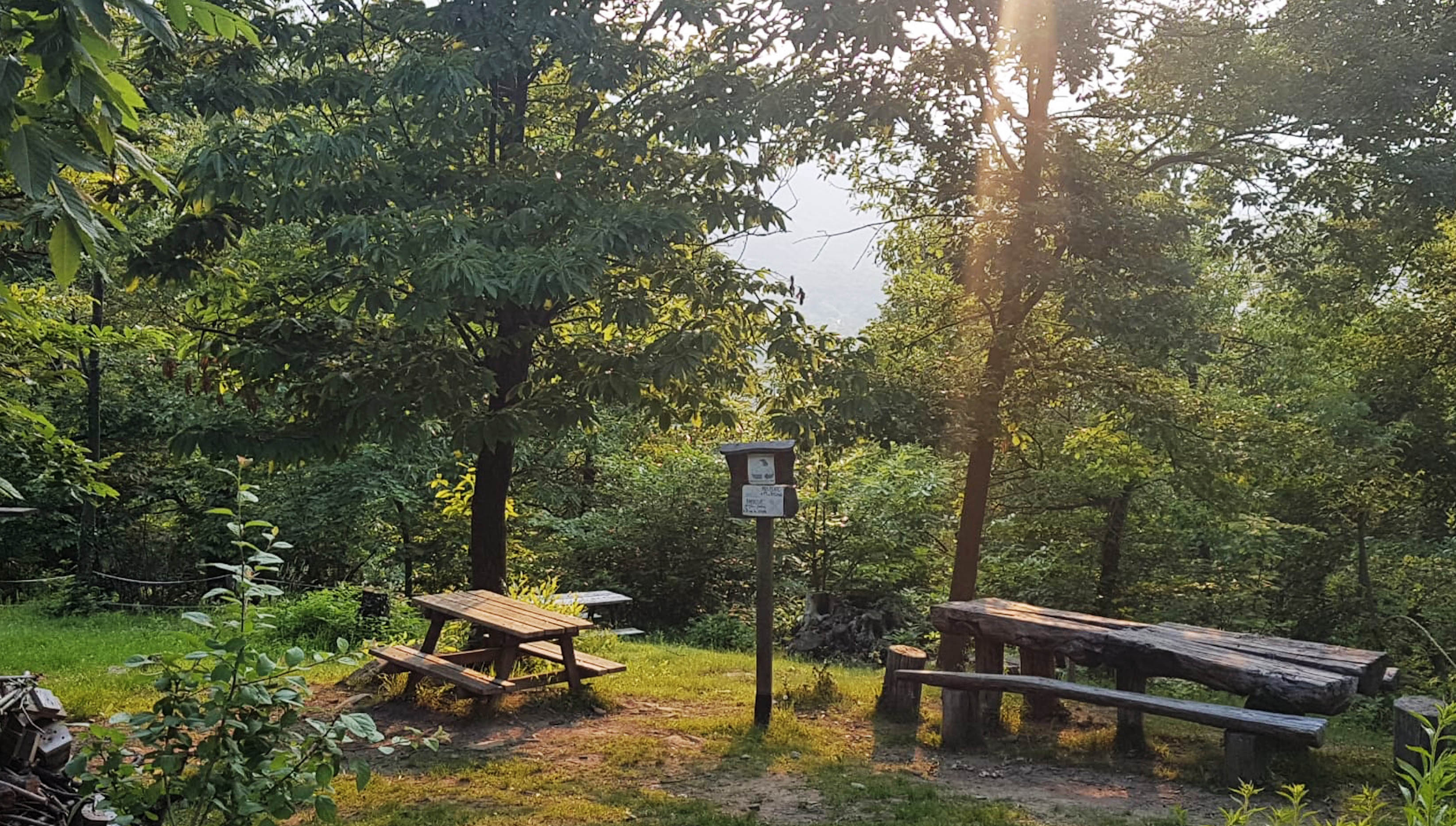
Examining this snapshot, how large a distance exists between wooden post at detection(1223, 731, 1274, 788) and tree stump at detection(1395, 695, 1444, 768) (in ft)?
2.18

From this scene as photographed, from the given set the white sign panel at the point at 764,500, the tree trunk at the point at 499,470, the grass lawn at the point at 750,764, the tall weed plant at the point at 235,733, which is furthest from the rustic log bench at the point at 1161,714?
the tall weed plant at the point at 235,733

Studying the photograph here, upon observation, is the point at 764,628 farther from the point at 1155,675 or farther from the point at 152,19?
the point at 152,19

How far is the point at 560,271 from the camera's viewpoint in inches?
238

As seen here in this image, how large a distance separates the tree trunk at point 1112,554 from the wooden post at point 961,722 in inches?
235

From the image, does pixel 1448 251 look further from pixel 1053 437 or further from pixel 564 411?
pixel 564 411

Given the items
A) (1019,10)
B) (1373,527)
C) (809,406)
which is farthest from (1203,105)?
(1373,527)

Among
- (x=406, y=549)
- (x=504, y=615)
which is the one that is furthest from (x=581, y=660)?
(x=406, y=549)

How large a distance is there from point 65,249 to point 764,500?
5.51m

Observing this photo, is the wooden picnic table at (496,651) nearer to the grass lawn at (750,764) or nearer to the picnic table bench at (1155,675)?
the grass lawn at (750,764)

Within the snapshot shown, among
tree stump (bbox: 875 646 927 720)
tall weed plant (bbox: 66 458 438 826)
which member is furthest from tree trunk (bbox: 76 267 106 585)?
tall weed plant (bbox: 66 458 438 826)

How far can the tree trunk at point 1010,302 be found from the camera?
728 cm

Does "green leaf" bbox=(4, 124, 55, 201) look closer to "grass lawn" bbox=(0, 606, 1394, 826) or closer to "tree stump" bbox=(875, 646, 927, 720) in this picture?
"grass lawn" bbox=(0, 606, 1394, 826)

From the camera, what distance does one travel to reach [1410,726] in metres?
5.47

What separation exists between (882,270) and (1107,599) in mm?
5193
